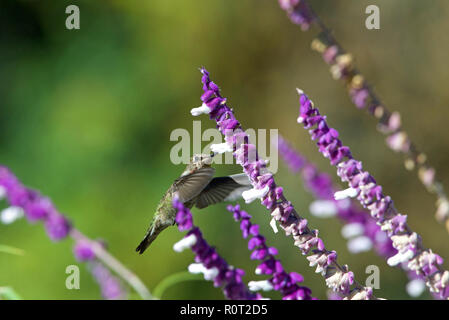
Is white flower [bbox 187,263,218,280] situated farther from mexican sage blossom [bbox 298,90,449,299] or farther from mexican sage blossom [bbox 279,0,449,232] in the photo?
mexican sage blossom [bbox 279,0,449,232]

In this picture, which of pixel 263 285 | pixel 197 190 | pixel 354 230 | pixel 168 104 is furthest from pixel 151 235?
pixel 168 104

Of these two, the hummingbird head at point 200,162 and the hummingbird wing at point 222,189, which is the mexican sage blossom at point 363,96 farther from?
the hummingbird wing at point 222,189
